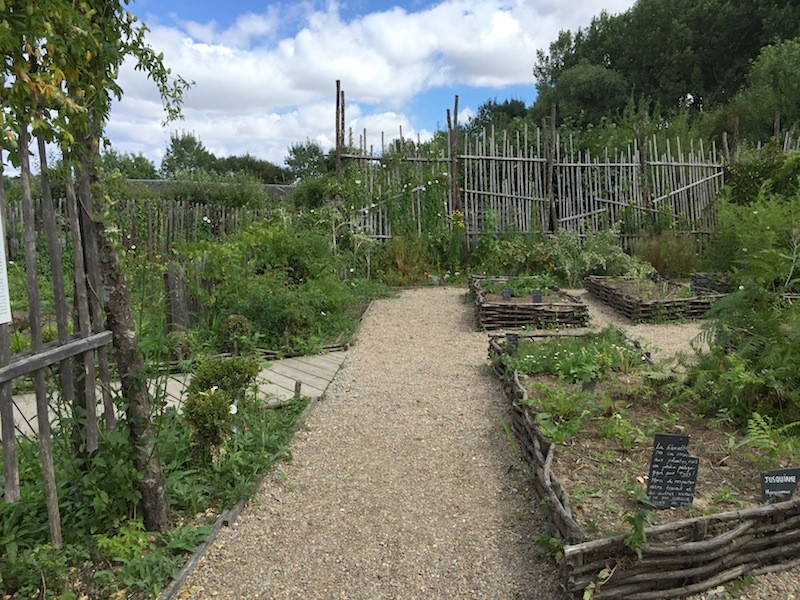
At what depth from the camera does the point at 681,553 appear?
2441mm

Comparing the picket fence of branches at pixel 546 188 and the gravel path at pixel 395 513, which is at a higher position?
the picket fence of branches at pixel 546 188

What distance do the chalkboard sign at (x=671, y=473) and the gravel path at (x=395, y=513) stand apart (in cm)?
41

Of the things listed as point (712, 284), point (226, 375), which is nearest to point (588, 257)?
point (712, 284)

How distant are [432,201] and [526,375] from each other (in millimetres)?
7446

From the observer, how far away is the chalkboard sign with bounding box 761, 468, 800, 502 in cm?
273

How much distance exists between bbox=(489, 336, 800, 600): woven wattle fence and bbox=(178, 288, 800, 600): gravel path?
0.27 ft

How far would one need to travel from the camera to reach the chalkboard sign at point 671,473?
8.87ft

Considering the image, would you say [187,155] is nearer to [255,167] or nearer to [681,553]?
[255,167]

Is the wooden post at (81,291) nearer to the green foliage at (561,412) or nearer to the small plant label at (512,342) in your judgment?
the green foliage at (561,412)

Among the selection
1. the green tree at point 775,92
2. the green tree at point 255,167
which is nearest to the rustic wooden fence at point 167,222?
the green tree at point 775,92

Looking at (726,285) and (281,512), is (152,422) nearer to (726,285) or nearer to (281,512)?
(281,512)

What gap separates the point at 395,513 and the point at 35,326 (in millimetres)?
1938

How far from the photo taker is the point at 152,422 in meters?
2.84

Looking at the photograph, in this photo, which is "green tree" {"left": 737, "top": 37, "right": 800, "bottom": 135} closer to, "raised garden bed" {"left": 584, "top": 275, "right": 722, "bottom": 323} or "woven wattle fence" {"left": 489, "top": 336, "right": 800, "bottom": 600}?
"raised garden bed" {"left": 584, "top": 275, "right": 722, "bottom": 323}
